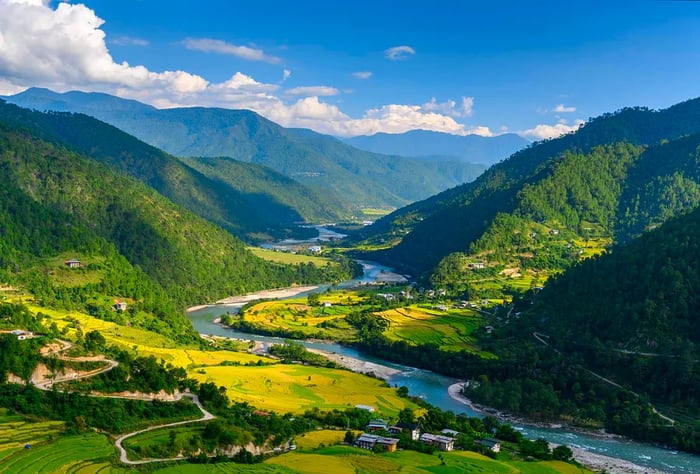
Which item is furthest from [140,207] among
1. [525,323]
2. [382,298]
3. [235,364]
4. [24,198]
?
[525,323]

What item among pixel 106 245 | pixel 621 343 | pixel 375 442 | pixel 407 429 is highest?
pixel 106 245

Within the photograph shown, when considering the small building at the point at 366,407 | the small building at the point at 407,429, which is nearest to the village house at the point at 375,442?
the small building at the point at 407,429

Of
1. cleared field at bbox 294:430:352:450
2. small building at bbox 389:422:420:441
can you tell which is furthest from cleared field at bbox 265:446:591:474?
small building at bbox 389:422:420:441

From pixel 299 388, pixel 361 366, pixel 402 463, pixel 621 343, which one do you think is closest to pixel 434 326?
pixel 361 366

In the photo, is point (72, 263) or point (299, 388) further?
point (72, 263)

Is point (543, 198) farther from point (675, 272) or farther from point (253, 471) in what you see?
point (253, 471)

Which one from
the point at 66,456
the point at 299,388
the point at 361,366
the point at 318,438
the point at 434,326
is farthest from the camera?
the point at 434,326

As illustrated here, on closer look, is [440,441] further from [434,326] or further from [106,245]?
[106,245]

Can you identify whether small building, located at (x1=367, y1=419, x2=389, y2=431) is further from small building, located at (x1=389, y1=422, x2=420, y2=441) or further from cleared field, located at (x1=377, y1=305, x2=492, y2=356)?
cleared field, located at (x1=377, y1=305, x2=492, y2=356)
